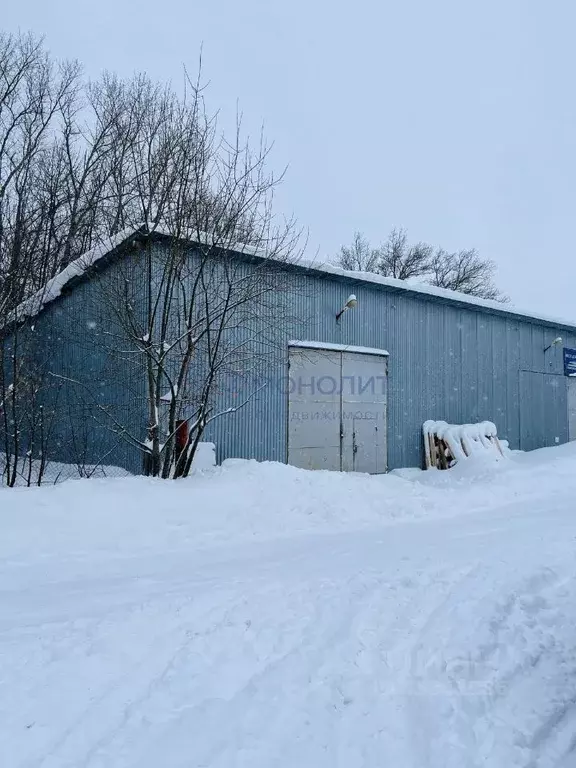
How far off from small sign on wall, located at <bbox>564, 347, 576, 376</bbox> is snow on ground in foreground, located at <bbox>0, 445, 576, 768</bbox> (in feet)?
34.2

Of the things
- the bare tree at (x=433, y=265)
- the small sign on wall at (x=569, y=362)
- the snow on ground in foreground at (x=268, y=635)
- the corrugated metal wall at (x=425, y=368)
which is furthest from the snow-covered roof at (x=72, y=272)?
the bare tree at (x=433, y=265)

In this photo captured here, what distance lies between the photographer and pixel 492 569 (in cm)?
424

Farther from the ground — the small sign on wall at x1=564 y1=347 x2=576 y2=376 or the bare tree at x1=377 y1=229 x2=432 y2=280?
the bare tree at x1=377 y1=229 x2=432 y2=280

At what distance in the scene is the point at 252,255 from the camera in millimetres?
7082

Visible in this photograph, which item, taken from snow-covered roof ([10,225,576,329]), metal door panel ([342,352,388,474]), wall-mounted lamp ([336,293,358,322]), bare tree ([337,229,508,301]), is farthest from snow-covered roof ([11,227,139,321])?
bare tree ([337,229,508,301])

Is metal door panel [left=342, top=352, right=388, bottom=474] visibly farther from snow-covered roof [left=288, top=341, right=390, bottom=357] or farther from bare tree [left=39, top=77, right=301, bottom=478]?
bare tree [left=39, top=77, right=301, bottom=478]

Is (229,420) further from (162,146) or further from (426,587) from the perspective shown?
(426,587)

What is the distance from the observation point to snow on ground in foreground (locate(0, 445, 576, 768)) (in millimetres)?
2180

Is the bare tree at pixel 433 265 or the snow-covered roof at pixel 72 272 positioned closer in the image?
the snow-covered roof at pixel 72 272

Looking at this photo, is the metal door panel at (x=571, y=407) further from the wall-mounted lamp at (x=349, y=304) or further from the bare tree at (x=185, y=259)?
the bare tree at (x=185, y=259)

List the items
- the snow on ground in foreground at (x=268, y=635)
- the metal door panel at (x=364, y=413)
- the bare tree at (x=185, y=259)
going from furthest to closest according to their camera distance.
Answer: the metal door panel at (x=364, y=413) → the bare tree at (x=185, y=259) → the snow on ground in foreground at (x=268, y=635)

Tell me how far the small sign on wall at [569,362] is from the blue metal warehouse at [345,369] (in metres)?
2.35

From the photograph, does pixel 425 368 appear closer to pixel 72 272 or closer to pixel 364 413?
pixel 364 413

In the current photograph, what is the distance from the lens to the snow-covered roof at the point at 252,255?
272 inches
